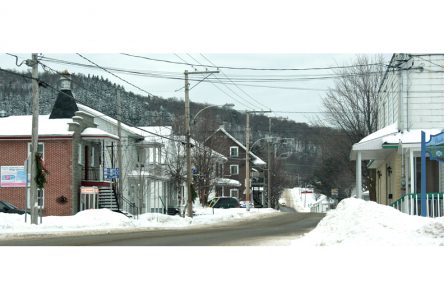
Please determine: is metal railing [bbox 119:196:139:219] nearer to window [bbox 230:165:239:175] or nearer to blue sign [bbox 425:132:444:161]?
blue sign [bbox 425:132:444:161]

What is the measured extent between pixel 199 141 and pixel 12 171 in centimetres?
2409

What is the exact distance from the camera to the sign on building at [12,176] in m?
37.5

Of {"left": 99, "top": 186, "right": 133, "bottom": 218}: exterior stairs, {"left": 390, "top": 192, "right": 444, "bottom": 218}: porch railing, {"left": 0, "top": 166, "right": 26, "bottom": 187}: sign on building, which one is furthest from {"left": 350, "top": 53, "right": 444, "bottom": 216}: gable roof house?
{"left": 99, "top": 186, "right": 133, "bottom": 218}: exterior stairs

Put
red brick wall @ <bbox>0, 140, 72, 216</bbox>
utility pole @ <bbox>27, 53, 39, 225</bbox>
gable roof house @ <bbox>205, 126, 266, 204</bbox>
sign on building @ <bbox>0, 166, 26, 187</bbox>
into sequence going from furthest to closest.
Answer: gable roof house @ <bbox>205, 126, 266, 204</bbox>
red brick wall @ <bbox>0, 140, 72, 216</bbox>
sign on building @ <bbox>0, 166, 26, 187</bbox>
utility pole @ <bbox>27, 53, 39, 225</bbox>

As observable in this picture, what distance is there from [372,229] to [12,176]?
27521 mm

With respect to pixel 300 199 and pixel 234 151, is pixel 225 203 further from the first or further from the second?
pixel 300 199

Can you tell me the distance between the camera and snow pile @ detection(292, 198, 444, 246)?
1446 centimetres

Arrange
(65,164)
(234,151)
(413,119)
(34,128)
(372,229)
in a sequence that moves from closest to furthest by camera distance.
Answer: (372,229), (413,119), (34,128), (65,164), (234,151)

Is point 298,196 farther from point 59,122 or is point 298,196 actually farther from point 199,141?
point 59,122

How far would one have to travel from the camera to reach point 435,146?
2144cm

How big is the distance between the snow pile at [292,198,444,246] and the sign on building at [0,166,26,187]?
24.7 m

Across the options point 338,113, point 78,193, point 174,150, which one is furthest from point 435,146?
point 174,150

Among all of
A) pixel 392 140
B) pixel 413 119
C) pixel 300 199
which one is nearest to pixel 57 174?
pixel 392 140

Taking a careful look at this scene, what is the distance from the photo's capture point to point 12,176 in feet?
125
